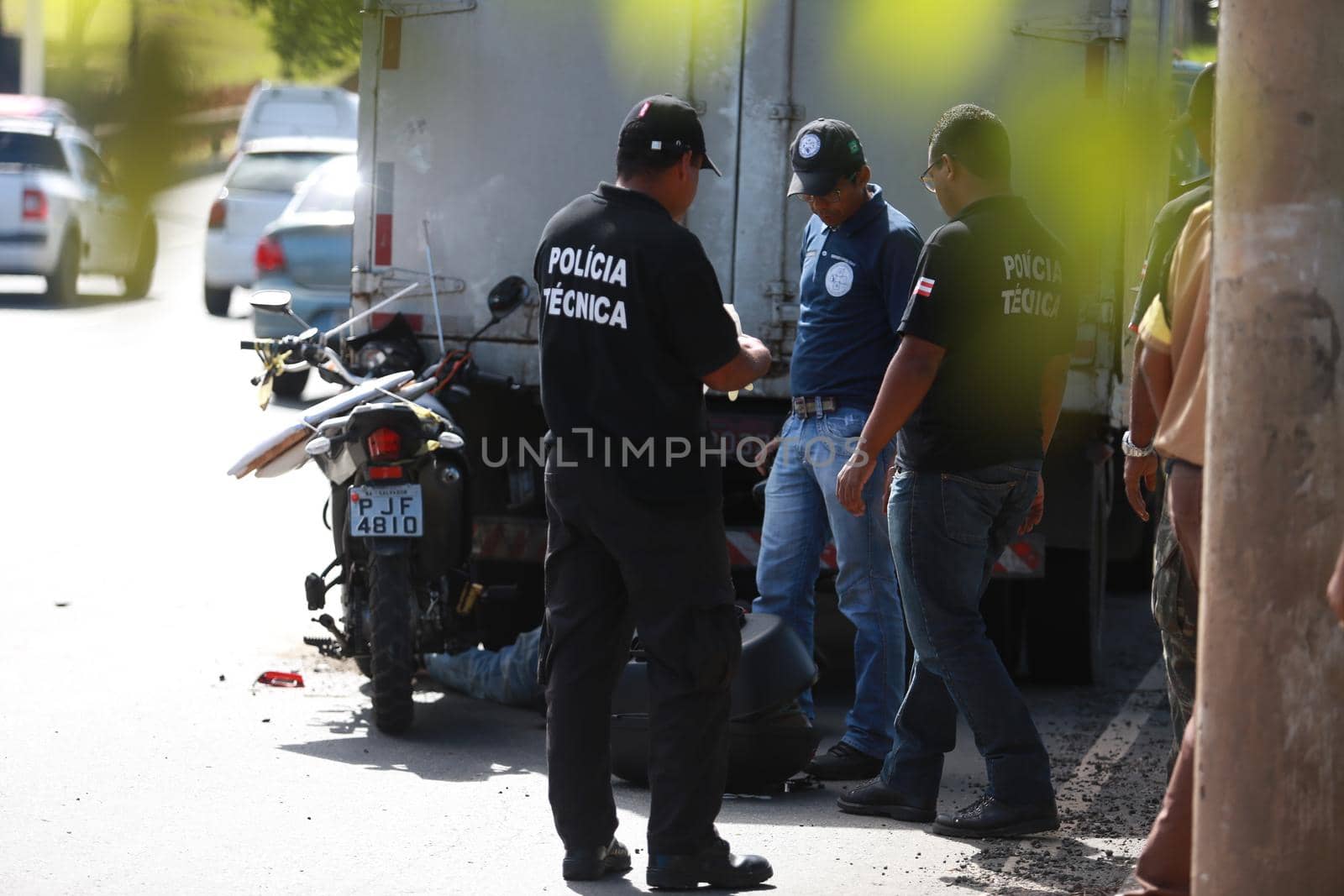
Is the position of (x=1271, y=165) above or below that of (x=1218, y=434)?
above

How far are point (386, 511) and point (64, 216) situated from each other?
5.07m

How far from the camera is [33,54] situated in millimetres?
869

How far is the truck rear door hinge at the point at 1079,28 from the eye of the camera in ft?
20.5

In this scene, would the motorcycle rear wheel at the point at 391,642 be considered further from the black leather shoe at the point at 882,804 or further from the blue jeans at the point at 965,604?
the blue jeans at the point at 965,604

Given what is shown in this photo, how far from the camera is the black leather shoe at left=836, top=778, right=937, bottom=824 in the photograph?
4.93m

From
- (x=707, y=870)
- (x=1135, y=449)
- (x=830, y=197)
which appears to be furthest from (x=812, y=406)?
(x=707, y=870)

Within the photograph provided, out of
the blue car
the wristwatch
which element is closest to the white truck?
the wristwatch

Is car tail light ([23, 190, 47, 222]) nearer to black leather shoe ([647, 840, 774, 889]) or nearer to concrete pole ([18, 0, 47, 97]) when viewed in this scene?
concrete pole ([18, 0, 47, 97])

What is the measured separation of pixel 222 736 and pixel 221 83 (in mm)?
5168

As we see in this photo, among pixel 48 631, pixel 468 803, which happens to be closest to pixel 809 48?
pixel 468 803

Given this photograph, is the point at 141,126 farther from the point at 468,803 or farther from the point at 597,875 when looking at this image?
the point at 468,803

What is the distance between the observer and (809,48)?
6.54 m

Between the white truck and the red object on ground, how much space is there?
91 centimetres

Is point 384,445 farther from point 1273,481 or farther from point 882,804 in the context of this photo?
point 1273,481
